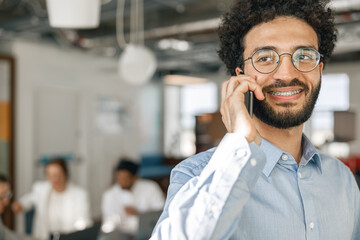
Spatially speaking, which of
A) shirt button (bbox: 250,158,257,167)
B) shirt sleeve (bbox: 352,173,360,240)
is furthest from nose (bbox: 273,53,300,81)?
shirt sleeve (bbox: 352,173,360,240)

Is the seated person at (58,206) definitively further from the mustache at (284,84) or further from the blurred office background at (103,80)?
the mustache at (284,84)

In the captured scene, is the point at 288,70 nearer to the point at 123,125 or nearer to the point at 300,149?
the point at 300,149

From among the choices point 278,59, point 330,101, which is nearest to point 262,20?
point 278,59

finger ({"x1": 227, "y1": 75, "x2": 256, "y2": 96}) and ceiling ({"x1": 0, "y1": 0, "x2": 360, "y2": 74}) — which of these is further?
ceiling ({"x1": 0, "y1": 0, "x2": 360, "y2": 74})

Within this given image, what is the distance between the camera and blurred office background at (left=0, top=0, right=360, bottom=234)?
186 inches

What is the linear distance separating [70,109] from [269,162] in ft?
20.3

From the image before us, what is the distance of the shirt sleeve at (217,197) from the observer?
0.79 meters

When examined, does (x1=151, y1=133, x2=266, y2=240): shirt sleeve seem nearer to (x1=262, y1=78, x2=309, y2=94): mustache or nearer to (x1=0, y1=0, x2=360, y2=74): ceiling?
(x1=262, y1=78, x2=309, y2=94): mustache

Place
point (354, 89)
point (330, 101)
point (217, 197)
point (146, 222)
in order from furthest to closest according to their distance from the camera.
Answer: point (330, 101), point (354, 89), point (146, 222), point (217, 197)

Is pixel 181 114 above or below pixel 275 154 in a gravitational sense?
below

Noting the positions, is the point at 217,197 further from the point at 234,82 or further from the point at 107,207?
the point at 107,207

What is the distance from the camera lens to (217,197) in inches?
31.8

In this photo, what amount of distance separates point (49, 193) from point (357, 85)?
23.1ft

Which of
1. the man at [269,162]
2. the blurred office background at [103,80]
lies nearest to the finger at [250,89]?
the man at [269,162]
